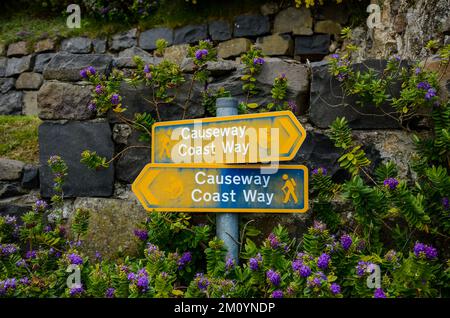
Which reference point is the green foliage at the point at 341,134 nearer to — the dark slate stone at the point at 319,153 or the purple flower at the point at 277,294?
the dark slate stone at the point at 319,153

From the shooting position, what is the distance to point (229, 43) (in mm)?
5238

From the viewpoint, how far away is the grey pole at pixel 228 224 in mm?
1937

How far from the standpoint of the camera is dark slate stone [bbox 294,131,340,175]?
2322mm

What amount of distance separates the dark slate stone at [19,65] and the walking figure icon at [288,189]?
4.75 m

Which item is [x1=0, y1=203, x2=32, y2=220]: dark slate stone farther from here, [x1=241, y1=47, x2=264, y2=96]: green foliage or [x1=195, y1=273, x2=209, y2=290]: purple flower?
[x1=241, y1=47, x2=264, y2=96]: green foliage

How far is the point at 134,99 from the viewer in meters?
2.45

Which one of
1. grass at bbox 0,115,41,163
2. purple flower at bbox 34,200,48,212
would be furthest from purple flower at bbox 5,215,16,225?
grass at bbox 0,115,41,163

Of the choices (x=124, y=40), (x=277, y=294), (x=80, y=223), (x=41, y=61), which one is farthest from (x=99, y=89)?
(x=41, y=61)

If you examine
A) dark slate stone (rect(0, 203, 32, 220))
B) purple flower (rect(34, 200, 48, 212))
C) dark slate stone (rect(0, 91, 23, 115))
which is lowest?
dark slate stone (rect(0, 203, 32, 220))

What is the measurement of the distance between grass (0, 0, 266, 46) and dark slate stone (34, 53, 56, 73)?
218 mm

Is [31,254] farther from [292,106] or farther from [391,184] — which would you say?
[391,184]

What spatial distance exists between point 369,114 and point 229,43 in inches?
123

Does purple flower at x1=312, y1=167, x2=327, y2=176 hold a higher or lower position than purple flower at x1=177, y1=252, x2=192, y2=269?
higher

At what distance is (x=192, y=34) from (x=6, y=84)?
224 centimetres
